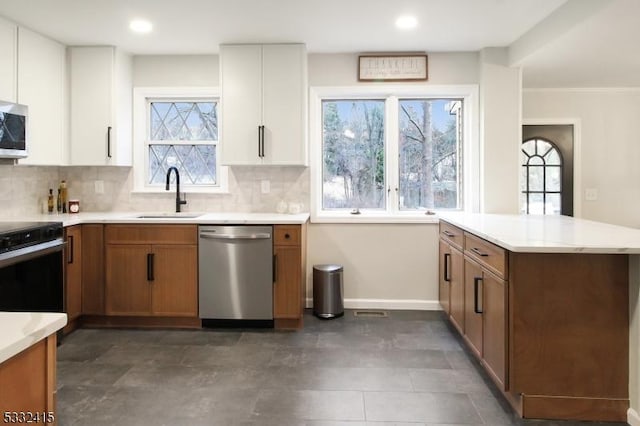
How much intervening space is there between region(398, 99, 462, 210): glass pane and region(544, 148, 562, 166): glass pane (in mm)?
1041

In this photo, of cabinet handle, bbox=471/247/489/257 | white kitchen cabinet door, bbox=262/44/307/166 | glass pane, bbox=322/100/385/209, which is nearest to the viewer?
cabinet handle, bbox=471/247/489/257

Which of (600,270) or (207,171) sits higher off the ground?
(207,171)

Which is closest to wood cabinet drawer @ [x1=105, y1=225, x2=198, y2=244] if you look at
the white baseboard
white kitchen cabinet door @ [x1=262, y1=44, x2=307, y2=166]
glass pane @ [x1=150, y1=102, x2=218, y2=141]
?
white kitchen cabinet door @ [x1=262, y1=44, x2=307, y2=166]

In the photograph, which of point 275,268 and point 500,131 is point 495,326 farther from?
point 500,131

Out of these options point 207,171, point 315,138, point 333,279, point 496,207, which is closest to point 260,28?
point 315,138

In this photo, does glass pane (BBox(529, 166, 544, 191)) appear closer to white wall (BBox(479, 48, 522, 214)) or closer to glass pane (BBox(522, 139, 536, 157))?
glass pane (BBox(522, 139, 536, 157))

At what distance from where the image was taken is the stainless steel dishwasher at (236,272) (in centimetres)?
350

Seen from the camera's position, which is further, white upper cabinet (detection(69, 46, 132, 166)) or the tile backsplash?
the tile backsplash

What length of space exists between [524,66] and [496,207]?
1.19m

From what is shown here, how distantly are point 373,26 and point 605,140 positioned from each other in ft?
9.18

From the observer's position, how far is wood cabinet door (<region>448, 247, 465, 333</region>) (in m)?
3.15

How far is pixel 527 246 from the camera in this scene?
6.85 ft

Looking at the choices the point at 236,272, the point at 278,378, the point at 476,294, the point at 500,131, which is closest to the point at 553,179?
the point at 500,131

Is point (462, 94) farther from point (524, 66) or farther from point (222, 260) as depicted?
point (222, 260)
